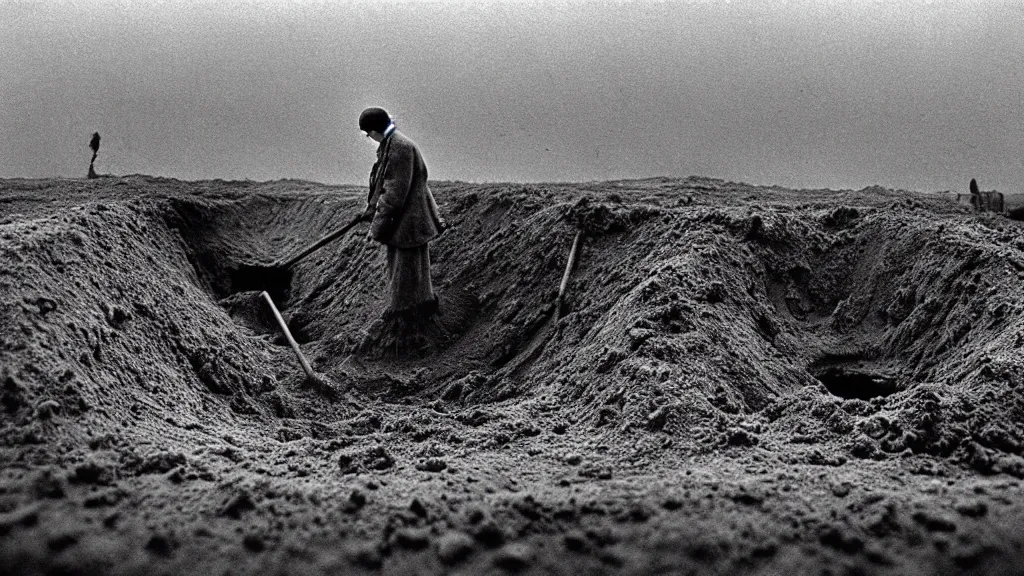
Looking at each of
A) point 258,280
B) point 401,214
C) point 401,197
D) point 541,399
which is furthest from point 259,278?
point 541,399

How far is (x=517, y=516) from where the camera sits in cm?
307

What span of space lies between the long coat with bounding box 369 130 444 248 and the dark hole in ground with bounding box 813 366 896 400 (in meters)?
3.63

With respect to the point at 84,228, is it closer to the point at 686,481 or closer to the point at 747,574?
the point at 686,481

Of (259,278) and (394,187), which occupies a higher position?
(394,187)

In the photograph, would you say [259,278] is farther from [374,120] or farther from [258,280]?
[374,120]

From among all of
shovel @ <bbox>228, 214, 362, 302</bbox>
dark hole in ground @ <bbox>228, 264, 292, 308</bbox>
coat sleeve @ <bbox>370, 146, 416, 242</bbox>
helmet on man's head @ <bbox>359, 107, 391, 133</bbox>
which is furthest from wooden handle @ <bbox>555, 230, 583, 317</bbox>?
dark hole in ground @ <bbox>228, 264, 292, 308</bbox>

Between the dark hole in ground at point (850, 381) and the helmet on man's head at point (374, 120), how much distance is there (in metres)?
4.27

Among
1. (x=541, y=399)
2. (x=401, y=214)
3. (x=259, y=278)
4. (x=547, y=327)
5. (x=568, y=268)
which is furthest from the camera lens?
(x=259, y=278)

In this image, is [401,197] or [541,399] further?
[401,197]

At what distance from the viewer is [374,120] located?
6.57m

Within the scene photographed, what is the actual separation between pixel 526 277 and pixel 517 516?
172 inches

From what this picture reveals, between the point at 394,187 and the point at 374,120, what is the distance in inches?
25.2

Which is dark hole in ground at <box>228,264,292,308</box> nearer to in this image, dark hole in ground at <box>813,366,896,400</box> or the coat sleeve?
the coat sleeve

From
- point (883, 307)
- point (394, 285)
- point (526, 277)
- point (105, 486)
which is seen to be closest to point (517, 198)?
point (526, 277)
